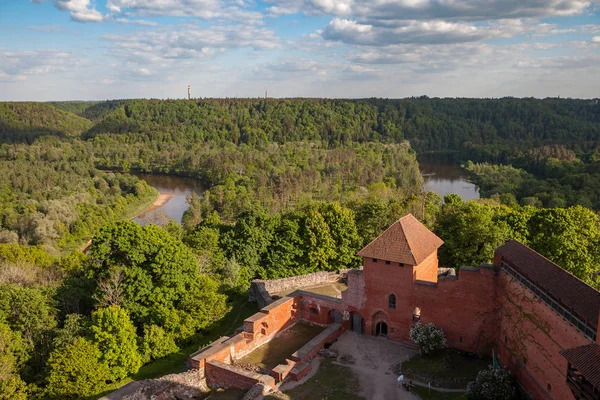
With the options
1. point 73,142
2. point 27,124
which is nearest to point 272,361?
point 73,142

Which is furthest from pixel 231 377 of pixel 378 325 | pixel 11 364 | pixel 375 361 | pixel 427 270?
pixel 427 270

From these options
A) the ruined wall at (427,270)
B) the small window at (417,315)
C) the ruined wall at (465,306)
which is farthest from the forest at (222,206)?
the small window at (417,315)

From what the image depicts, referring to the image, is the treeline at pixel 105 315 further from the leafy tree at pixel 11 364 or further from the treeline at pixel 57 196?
the treeline at pixel 57 196

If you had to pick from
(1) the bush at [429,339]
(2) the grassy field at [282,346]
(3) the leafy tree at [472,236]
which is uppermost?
(3) the leafy tree at [472,236]

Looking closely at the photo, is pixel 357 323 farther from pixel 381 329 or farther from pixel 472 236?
pixel 472 236

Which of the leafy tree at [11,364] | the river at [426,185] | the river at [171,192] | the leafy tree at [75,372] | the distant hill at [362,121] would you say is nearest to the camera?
the leafy tree at [11,364]

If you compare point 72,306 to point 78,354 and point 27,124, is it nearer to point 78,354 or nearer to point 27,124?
point 78,354
